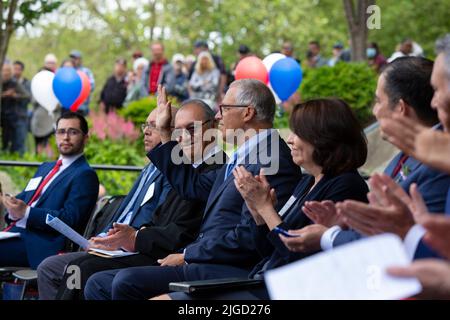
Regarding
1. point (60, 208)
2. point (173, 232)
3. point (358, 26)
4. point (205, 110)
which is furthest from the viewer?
point (358, 26)

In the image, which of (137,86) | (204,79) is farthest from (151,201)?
(137,86)

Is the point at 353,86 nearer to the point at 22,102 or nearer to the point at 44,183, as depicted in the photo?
the point at 22,102

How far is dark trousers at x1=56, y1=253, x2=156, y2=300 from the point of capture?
6398 mm

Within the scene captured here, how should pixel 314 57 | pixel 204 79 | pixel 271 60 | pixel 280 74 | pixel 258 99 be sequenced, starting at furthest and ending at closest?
1. pixel 314 57
2. pixel 204 79
3. pixel 271 60
4. pixel 280 74
5. pixel 258 99

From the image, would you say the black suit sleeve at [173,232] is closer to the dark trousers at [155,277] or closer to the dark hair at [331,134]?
the dark trousers at [155,277]

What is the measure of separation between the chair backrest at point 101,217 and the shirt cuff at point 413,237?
4080mm

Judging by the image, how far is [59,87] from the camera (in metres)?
12.6

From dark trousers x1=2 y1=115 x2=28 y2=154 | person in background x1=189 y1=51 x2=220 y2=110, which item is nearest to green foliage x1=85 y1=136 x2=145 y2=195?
person in background x1=189 y1=51 x2=220 y2=110

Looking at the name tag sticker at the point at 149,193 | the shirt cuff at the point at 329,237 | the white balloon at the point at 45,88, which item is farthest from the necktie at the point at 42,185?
the white balloon at the point at 45,88

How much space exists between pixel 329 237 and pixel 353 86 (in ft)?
34.7

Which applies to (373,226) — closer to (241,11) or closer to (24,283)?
(24,283)

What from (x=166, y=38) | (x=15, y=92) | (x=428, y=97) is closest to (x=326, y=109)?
(x=428, y=97)

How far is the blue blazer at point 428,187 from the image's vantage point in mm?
4164

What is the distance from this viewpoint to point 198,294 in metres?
4.70
